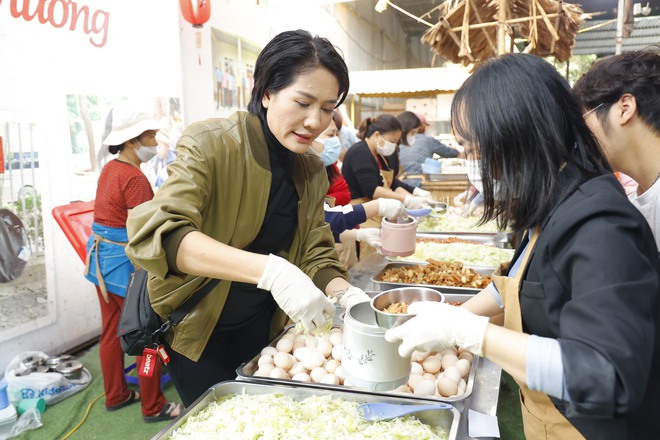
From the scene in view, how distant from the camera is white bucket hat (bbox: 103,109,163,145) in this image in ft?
10.5

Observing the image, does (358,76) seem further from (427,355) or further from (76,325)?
(427,355)

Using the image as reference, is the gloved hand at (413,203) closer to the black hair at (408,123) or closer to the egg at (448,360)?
the black hair at (408,123)

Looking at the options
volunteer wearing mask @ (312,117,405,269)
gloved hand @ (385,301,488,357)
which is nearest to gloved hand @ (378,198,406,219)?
volunteer wearing mask @ (312,117,405,269)

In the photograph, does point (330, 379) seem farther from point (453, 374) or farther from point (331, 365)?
point (453, 374)

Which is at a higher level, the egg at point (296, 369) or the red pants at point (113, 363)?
the egg at point (296, 369)

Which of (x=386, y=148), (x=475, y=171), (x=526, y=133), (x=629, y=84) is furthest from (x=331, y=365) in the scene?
(x=386, y=148)

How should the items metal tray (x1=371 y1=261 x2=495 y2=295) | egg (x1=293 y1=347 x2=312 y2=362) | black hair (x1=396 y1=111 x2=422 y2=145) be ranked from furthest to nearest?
black hair (x1=396 y1=111 x2=422 y2=145) → metal tray (x1=371 y1=261 x2=495 y2=295) → egg (x1=293 y1=347 x2=312 y2=362)

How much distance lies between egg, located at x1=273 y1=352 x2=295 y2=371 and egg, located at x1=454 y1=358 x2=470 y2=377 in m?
0.58

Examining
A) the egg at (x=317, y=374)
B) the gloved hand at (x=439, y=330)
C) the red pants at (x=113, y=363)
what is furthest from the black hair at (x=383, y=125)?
the gloved hand at (x=439, y=330)

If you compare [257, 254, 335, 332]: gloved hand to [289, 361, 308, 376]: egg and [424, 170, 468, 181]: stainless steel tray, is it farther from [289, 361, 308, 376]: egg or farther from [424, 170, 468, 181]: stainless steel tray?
[424, 170, 468, 181]: stainless steel tray

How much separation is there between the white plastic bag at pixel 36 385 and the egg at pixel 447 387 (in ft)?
9.48

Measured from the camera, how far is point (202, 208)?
61.4 inches

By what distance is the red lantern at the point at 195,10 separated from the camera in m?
4.72

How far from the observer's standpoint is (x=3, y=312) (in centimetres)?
331
